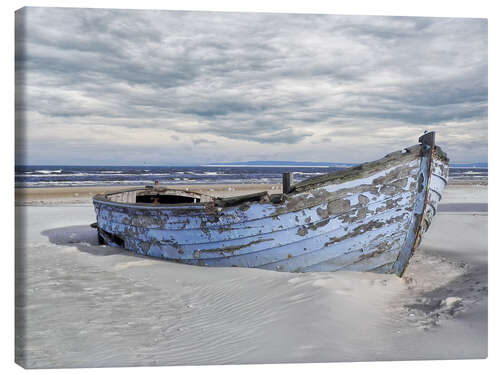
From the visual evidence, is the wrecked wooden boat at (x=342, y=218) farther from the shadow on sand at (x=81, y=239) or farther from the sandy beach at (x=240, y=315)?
A: the shadow on sand at (x=81, y=239)

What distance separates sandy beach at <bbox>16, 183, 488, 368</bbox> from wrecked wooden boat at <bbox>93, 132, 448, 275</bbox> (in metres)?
0.16

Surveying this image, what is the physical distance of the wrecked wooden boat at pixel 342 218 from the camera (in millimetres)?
3879

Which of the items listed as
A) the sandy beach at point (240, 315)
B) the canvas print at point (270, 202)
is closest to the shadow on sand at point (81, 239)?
the canvas print at point (270, 202)

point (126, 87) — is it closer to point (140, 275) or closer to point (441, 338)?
point (140, 275)

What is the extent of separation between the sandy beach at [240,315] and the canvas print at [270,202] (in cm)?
2

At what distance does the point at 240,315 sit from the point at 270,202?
112 cm

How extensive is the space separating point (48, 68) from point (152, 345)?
114 inches

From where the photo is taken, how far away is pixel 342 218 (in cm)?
393

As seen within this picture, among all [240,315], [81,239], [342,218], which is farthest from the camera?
[81,239]

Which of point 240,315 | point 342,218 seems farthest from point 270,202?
point 240,315

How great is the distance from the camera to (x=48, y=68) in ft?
13.7

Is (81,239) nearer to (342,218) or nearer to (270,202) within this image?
(270,202)
